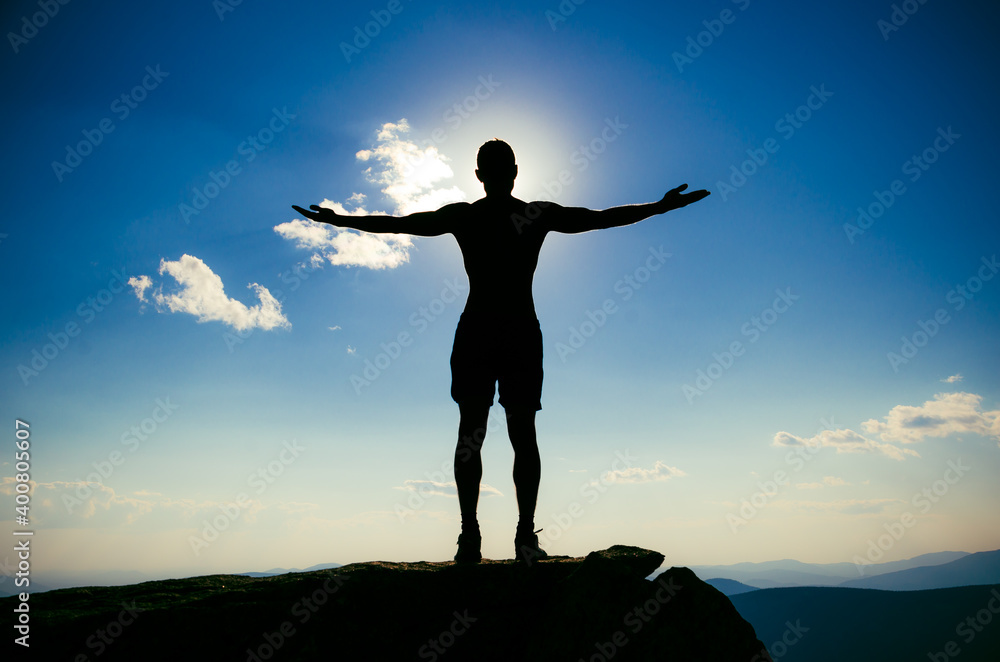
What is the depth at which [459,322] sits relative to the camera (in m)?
5.24

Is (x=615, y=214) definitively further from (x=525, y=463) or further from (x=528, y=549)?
(x=528, y=549)

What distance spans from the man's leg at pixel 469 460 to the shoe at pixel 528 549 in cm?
41

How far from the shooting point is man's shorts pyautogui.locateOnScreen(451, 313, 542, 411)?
503 cm

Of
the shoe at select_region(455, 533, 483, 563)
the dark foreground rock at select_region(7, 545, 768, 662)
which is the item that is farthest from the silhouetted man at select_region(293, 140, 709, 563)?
the dark foreground rock at select_region(7, 545, 768, 662)

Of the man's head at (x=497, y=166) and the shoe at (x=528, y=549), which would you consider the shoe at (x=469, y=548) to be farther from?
the man's head at (x=497, y=166)

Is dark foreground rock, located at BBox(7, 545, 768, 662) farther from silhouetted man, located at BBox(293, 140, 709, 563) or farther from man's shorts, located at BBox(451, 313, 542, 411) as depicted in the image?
man's shorts, located at BBox(451, 313, 542, 411)

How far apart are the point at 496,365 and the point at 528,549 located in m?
1.72

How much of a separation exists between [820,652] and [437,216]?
175 meters

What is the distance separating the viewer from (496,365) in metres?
5.06

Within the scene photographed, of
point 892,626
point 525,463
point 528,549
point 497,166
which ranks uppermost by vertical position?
point 497,166

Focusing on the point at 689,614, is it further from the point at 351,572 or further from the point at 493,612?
→ the point at 351,572

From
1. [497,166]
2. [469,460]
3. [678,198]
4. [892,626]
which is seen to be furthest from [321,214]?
[892,626]

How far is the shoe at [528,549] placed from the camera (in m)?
4.74

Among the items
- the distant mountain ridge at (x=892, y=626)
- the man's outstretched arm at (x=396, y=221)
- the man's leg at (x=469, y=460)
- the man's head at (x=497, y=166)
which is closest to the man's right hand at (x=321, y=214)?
the man's outstretched arm at (x=396, y=221)
